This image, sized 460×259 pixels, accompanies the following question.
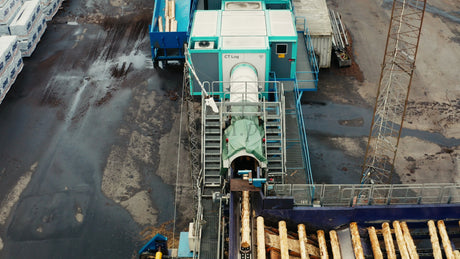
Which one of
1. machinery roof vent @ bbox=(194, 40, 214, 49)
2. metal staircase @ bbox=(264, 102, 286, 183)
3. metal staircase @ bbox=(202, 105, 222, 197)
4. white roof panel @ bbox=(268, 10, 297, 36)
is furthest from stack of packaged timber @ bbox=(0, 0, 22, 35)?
metal staircase @ bbox=(264, 102, 286, 183)

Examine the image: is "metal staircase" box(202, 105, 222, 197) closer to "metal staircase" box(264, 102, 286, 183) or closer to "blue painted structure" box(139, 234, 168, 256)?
"metal staircase" box(264, 102, 286, 183)

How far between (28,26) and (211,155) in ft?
64.4

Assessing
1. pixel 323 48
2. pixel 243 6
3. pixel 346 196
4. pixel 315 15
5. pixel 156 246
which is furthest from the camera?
pixel 315 15

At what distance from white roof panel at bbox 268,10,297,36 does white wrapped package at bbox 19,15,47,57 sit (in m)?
17.2

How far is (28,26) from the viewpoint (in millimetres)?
32250

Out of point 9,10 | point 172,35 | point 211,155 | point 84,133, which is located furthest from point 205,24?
point 9,10

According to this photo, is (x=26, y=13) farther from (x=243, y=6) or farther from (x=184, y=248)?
(x=184, y=248)

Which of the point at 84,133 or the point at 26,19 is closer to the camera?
the point at 84,133

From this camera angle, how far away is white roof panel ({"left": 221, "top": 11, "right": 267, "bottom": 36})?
24.4 meters

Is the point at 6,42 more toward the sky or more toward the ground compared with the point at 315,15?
more toward the ground

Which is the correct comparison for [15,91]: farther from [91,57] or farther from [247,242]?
[247,242]

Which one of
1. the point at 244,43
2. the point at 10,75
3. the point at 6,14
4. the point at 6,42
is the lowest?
the point at 244,43

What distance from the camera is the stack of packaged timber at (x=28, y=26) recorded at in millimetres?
31625

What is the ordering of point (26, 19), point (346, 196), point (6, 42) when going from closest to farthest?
point (346, 196) < point (6, 42) < point (26, 19)
